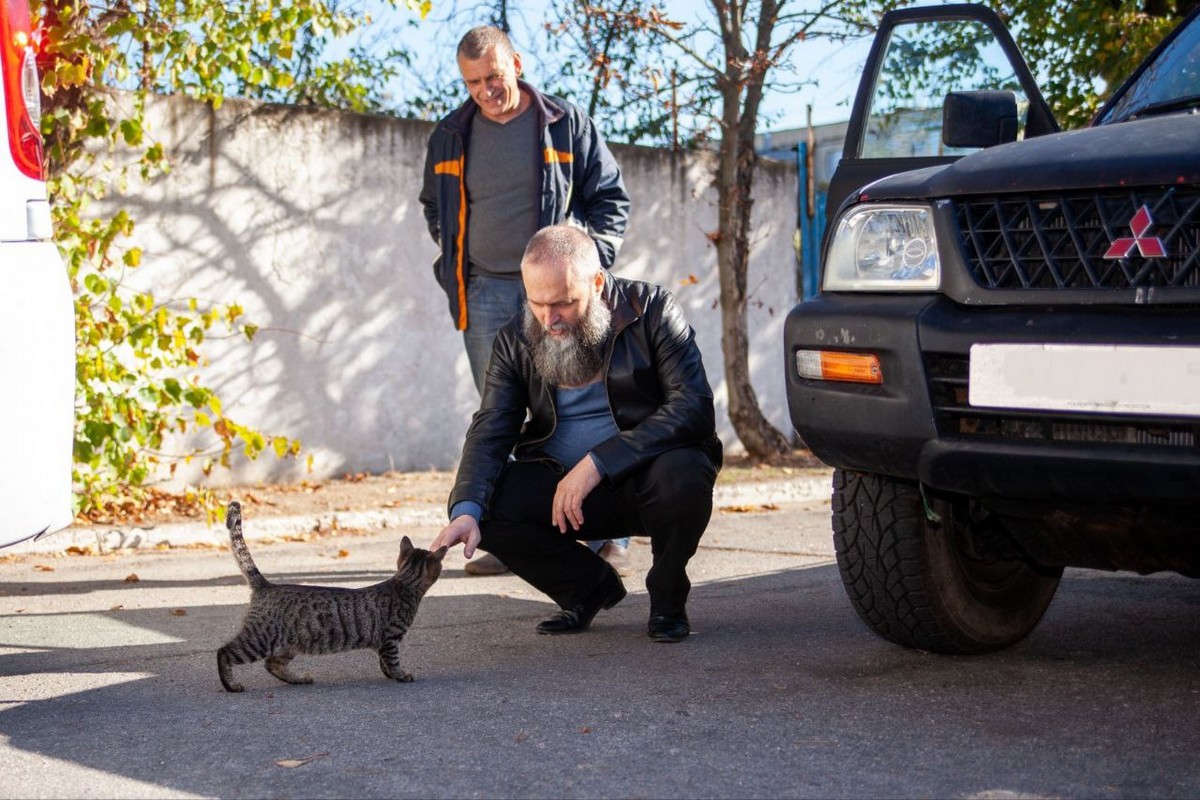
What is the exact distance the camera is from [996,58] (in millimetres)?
4934

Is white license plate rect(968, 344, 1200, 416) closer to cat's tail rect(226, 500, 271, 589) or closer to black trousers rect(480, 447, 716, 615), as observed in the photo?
black trousers rect(480, 447, 716, 615)

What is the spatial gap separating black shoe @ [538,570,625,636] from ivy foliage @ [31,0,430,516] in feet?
9.85

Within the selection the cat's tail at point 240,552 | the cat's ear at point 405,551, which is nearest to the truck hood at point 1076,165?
the cat's ear at point 405,551

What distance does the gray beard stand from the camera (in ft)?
14.5

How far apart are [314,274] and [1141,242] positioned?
606 centimetres

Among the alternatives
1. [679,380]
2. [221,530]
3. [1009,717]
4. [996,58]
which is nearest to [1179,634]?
[1009,717]

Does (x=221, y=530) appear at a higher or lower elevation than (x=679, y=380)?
lower

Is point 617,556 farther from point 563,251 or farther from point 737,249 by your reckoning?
point 737,249

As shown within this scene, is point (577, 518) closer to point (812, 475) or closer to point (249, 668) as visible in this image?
point (249, 668)

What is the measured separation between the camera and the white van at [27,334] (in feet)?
11.4

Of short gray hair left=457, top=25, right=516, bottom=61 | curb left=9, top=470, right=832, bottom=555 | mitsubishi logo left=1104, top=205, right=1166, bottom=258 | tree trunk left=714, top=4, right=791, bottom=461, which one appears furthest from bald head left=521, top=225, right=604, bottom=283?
tree trunk left=714, top=4, right=791, bottom=461

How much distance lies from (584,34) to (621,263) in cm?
156

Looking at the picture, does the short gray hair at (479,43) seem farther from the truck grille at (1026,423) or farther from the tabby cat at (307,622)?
the truck grille at (1026,423)

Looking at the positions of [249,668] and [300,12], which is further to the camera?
[300,12]
